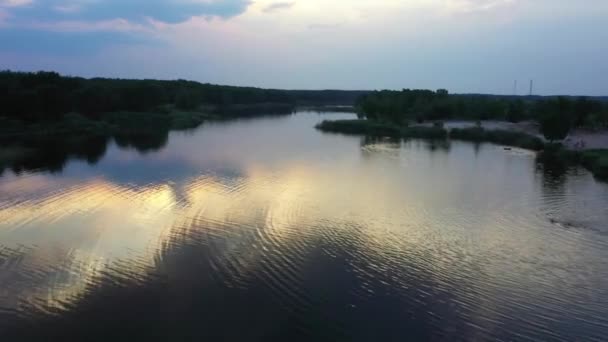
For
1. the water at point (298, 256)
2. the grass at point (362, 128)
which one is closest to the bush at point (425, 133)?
the grass at point (362, 128)

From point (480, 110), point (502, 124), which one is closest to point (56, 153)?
point (502, 124)

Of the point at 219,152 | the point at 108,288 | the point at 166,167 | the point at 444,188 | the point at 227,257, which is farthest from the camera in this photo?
the point at 219,152

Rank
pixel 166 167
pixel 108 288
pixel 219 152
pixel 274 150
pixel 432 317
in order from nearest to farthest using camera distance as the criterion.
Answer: pixel 432 317, pixel 108 288, pixel 166 167, pixel 219 152, pixel 274 150

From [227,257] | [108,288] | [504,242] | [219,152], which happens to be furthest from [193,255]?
[219,152]

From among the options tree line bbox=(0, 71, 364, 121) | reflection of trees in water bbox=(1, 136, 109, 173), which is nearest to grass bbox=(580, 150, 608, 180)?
reflection of trees in water bbox=(1, 136, 109, 173)

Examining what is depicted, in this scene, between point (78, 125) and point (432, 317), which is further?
point (78, 125)

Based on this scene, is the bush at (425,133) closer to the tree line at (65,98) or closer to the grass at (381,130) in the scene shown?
the grass at (381,130)

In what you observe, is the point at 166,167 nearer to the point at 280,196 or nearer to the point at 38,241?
the point at 280,196
